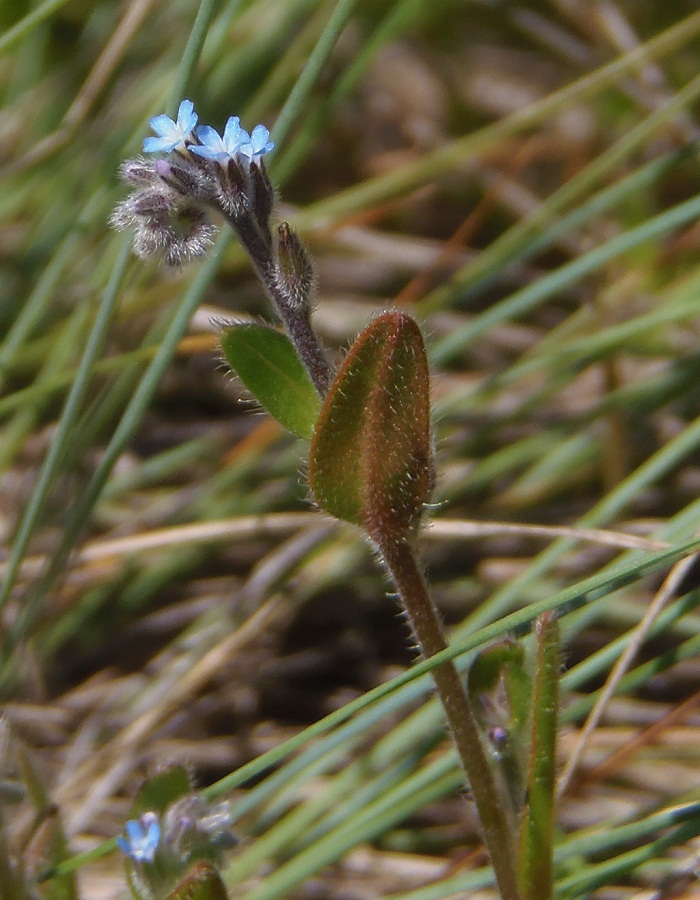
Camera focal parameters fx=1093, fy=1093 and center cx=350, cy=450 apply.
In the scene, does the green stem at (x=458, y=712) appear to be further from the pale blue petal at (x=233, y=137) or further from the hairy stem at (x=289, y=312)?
the pale blue petal at (x=233, y=137)

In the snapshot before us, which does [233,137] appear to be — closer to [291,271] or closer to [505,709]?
[291,271]

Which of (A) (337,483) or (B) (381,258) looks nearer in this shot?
(A) (337,483)

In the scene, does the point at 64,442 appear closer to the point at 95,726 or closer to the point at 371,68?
the point at 95,726

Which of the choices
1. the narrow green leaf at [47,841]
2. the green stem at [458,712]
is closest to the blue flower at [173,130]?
the green stem at [458,712]

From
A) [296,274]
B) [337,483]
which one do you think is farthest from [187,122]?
[337,483]

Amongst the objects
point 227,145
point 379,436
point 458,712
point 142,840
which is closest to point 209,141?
point 227,145

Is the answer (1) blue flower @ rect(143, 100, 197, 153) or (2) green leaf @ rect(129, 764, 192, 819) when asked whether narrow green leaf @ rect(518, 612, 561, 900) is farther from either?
(1) blue flower @ rect(143, 100, 197, 153)
